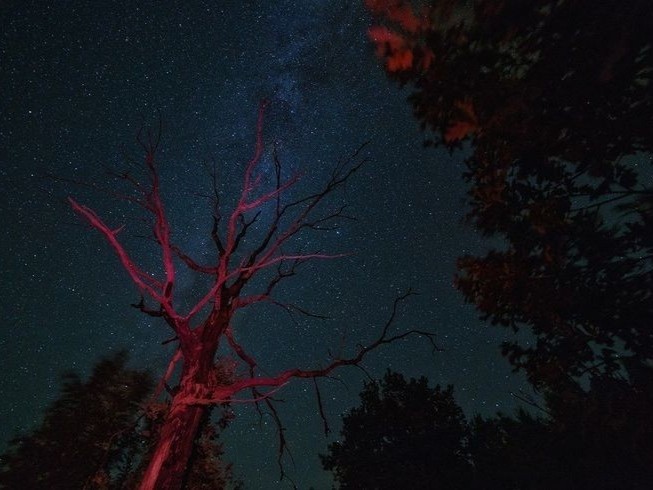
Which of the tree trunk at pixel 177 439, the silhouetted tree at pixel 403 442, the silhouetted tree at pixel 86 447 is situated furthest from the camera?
the silhouetted tree at pixel 403 442

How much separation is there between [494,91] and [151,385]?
18.8 meters

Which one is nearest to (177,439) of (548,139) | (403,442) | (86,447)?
(548,139)

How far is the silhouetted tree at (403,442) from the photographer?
2114 centimetres

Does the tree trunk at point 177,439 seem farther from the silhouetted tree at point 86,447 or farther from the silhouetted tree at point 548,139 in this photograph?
the silhouetted tree at point 86,447

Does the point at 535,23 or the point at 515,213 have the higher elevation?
the point at 535,23

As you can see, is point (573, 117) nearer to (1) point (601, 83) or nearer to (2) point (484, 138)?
(1) point (601, 83)

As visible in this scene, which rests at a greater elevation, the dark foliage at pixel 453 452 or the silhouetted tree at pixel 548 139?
the dark foliage at pixel 453 452

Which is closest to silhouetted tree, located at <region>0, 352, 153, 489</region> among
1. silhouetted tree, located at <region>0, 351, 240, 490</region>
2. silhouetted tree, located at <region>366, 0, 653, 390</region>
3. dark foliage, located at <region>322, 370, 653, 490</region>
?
silhouetted tree, located at <region>0, 351, 240, 490</region>

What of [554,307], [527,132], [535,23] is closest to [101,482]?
[554,307]

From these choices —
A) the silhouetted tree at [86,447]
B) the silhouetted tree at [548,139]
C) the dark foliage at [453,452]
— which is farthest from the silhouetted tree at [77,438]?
the silhouetted tree at [548,139]

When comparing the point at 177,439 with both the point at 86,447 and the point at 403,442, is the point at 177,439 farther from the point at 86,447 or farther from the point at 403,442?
the point at 403,442

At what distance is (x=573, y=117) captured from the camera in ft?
17.5

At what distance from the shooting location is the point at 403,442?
22.9 meters

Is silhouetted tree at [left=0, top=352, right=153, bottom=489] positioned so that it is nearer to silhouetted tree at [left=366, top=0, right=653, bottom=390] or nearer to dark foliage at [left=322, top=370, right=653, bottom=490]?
dark foliage at [left=322, top=370, right=653, bottom=490]
